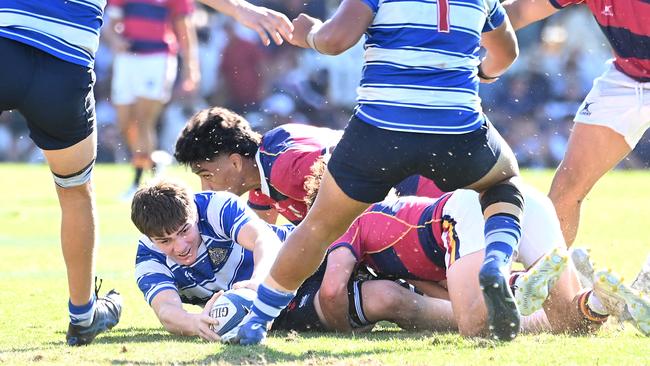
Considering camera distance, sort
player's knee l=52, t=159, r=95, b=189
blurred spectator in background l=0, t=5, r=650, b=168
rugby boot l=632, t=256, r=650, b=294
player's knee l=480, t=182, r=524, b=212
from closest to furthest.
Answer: player's knee l=480, t=182, r=524, b=212, player's knee l=52, t=159, r=95, b=189, rugby boot l=632, t=256, r=650, b=294, blurred spectator in background l=0, t=5, r=650, b=168

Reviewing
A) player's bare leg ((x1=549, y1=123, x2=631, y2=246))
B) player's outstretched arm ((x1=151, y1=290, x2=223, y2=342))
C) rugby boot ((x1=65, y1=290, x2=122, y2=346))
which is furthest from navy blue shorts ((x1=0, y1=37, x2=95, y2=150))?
player's bare leg ((x1=549, y1=123, x2=631, y2=246))

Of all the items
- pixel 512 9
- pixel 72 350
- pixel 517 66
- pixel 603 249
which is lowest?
pixel 517 66

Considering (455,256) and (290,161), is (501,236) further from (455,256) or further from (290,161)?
(290,161)

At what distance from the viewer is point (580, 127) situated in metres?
6.50

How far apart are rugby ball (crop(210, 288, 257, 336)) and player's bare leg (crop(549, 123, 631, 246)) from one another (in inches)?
83.0

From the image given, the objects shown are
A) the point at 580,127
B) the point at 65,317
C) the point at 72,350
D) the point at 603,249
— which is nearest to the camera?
the point at 72,350

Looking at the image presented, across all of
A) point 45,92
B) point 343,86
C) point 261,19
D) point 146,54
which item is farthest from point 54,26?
point 343,86

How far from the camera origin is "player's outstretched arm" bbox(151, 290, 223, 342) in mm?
5199

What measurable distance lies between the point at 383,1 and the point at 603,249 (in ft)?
15.2

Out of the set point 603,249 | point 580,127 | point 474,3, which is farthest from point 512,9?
point 603,249

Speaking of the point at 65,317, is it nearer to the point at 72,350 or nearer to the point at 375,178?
the point at 72,350

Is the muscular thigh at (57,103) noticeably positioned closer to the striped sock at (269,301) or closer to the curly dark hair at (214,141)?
the striped sock at (269,301)

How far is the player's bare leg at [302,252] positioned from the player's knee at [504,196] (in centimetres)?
53

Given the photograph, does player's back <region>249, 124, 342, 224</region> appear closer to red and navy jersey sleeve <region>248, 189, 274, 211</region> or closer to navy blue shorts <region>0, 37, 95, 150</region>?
red and navy jersey sleeve <region>248, 189, 274, 211</region>
